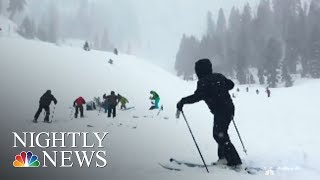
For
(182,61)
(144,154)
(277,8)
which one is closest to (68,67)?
(144,154)

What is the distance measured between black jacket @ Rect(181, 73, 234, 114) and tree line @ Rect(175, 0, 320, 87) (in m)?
66.1

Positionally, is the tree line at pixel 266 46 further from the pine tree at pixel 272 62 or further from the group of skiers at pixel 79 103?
the group of skiers at pixel 79 103

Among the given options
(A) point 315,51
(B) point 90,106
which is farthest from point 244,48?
(B) point 90,106

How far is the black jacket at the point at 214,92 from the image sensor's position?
7371mm

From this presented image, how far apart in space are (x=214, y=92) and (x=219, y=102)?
0.24 metres

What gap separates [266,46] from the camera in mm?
80438

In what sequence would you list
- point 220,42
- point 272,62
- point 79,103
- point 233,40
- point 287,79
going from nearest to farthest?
point 79,103
point 287,79
point 272,62
point 233,40
point 220,42

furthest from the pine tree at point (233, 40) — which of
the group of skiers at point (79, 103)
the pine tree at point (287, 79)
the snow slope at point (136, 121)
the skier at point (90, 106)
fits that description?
the skier at point (90, 106)

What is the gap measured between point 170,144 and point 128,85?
3084cm

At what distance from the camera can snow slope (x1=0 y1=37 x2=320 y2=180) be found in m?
7.58

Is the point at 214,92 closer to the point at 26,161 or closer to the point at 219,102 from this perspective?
the point at 219,102

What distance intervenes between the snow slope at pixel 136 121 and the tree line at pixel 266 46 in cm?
2896

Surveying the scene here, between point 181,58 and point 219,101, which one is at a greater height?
point 181,58

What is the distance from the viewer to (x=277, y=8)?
343 feet
